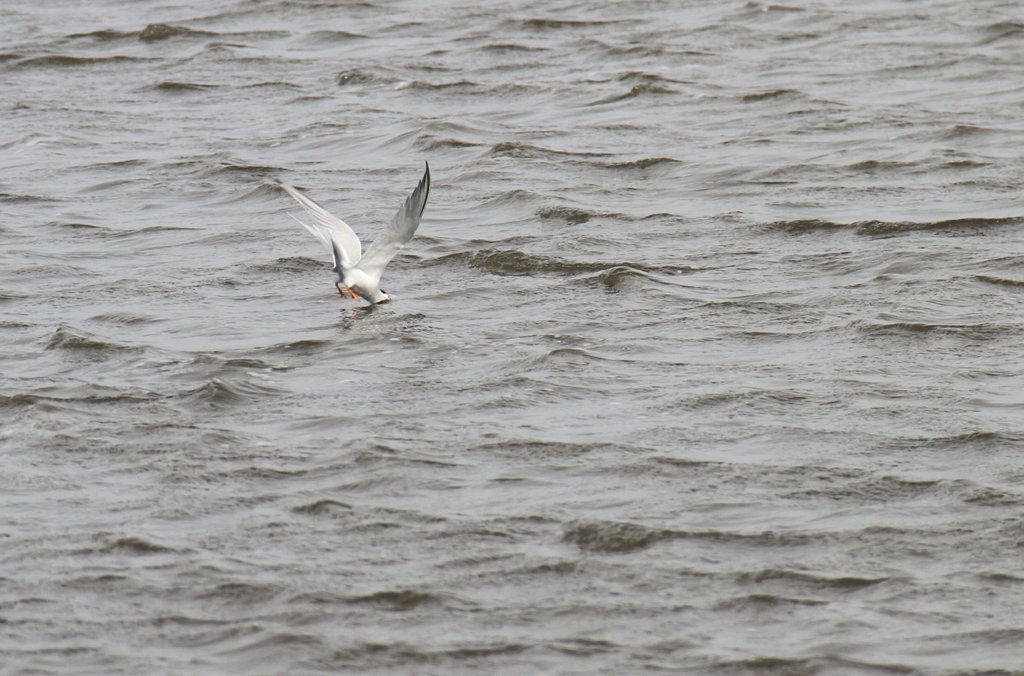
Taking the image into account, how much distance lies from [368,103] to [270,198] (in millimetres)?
3165

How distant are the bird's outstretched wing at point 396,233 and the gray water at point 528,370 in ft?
1.10

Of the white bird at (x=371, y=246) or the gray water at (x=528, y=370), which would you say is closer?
the gray water at (x=528, y=370)

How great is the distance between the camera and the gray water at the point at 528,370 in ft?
20.9

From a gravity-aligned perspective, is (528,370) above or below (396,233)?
below

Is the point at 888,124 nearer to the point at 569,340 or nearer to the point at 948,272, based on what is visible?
the point at 948,272

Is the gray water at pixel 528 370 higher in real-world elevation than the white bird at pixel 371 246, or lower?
lower

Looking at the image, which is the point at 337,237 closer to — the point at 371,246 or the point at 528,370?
the point at 371,246

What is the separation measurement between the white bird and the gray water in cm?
24

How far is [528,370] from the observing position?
8945 mm

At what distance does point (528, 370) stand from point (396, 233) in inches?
56.7

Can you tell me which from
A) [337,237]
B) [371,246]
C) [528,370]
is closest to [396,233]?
[371,246]

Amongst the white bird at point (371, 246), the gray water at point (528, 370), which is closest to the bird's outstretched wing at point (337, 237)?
the white bird at point (371, 246)

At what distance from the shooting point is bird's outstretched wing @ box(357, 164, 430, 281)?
9719 millimetres

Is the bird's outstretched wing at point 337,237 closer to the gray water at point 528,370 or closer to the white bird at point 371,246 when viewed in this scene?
the white bird at point 371,246
